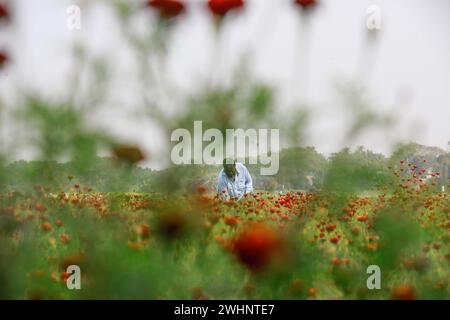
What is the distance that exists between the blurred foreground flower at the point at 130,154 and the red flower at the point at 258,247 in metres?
0.30

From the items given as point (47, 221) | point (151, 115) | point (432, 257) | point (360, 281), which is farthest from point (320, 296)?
point (47, 221)

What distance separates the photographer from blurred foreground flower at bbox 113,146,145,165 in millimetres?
1100

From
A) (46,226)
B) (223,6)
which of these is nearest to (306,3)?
(223,6)

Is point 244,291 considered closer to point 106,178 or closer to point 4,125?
point 106,178

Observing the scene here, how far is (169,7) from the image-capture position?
4.04ft

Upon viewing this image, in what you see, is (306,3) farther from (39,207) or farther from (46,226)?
(46,226)

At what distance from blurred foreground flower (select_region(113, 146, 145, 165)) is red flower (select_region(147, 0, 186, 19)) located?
0.32 m

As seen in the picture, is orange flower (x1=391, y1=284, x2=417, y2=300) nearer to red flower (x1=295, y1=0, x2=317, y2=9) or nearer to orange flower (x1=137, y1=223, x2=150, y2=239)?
orange flower (x1=137, y1=223, x2=150, y2=239)

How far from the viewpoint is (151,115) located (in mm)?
1249

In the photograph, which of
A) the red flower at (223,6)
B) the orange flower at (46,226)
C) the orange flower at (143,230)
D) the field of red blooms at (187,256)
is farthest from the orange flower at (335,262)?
the orange flower at (46,226)

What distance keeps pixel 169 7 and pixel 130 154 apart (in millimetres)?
344

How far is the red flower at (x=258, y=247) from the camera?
34.9 inches
